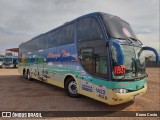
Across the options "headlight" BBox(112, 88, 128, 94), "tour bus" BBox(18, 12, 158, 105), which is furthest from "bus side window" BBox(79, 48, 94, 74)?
"headlight" BBox(112, 88, 128, 94)

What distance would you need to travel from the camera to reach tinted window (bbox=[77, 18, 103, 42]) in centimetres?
589

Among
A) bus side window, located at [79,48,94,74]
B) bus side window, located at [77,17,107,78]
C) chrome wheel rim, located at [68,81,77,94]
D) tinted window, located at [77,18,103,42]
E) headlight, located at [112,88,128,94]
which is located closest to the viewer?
headlight, located at [112,88,128,94]

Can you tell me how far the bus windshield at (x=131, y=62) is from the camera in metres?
5.23

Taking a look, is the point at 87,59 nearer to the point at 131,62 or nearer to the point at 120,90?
the point at 131,62

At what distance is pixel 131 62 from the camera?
5625mm

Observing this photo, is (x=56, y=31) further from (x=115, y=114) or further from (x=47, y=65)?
(x=115, y=114)

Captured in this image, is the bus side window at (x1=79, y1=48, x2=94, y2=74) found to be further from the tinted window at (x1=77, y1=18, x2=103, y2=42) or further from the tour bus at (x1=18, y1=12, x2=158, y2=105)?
the tinted window at (x1=77, y1=18, x2=103, y2=42)

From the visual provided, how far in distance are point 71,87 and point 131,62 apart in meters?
3.14

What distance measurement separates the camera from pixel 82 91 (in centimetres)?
662

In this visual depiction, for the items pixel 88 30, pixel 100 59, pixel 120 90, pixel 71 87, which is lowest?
pixel 71 87

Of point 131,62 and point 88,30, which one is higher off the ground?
point 88,30

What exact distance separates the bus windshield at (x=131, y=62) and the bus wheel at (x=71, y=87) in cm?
264

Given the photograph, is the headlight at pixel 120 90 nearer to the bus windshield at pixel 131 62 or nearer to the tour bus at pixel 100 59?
the tour bus at pixel 100 59

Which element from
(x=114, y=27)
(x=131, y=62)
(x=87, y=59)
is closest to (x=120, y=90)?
(x=131, y=62)
